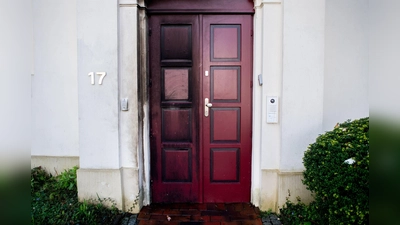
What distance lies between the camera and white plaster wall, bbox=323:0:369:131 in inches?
163

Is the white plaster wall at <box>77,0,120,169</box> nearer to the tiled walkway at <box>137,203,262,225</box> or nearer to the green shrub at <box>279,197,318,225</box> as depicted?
the tiled walkway at <box>137,203,262,225</box>

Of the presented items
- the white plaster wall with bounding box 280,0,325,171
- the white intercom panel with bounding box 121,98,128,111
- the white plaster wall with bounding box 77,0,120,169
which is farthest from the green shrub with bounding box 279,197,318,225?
the white intercom panel with bounding box 121,98,128,111

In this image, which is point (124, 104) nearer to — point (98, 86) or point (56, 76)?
point (98, 86)

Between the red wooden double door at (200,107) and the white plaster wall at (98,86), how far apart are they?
56 cm

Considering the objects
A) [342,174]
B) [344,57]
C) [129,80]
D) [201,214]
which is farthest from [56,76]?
[344,57]

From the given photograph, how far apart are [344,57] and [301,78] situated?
35.2 inches

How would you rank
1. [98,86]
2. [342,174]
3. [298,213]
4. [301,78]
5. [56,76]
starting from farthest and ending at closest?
[56,76], [98,86], [301,78], [298,213], [342,174]

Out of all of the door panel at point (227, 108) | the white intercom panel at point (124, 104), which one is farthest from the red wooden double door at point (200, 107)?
the white intercom panel at point (124, 104)

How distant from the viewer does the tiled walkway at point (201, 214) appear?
3.77m

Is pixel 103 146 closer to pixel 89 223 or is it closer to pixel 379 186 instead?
pixel 89 223

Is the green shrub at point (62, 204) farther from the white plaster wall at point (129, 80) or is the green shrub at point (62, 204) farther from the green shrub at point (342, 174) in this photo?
the green shrub at point (342, 174)

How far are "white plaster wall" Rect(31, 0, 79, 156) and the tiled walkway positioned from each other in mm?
1677

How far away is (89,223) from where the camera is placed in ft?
11.5

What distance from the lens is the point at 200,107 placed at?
4.21 meters
